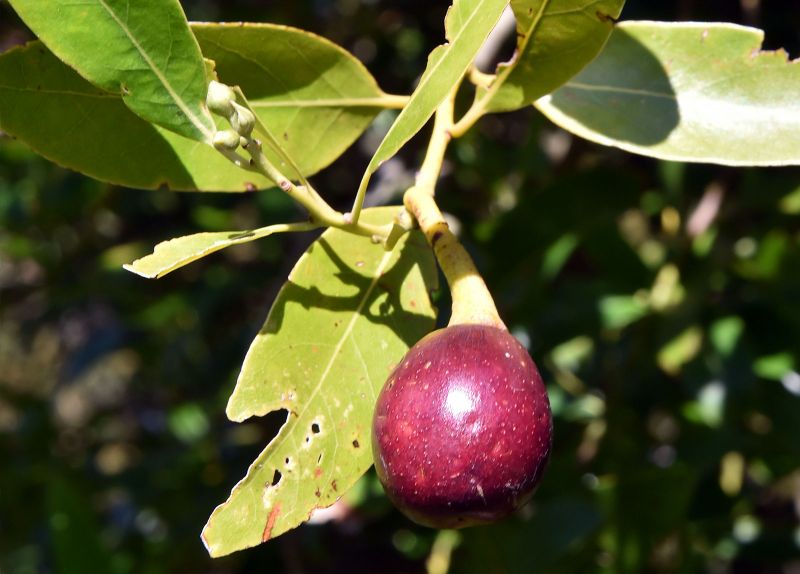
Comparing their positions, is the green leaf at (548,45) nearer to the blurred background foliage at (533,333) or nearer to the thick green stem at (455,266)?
the thick green stem at (455,266)

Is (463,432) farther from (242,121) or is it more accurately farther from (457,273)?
(242,121)

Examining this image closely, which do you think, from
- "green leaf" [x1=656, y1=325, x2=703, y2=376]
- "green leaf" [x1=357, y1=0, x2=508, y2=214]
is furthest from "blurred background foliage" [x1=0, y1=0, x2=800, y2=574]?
"green leaf" [x1=357, y1=0, x2=508, y2=214]

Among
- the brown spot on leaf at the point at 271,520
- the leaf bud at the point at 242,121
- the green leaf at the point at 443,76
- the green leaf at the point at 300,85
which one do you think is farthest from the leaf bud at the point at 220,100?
the brown spot on leaf at the point at 271,520

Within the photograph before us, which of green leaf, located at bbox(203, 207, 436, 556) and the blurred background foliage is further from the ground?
green leaf, located at bbox(203, 207, 436, 556)

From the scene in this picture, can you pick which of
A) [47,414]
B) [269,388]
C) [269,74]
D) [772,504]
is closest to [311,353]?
[269,388]

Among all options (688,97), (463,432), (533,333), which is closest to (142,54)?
(463,432)

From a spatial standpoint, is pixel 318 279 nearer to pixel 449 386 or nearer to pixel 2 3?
→ pixel 449 386

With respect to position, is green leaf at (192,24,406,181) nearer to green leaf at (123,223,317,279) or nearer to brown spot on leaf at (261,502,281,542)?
green leaf at (123,223,317,279)
